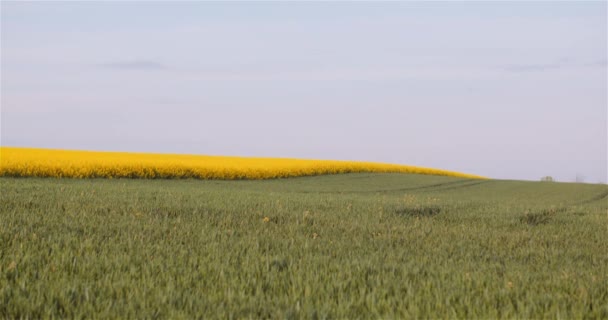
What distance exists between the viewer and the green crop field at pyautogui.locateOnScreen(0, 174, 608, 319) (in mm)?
5109

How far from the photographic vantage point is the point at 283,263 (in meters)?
6.81

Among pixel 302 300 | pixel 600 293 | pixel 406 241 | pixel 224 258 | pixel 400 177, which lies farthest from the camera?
pixel 400 177

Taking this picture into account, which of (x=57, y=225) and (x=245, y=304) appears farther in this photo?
(x=57, y=225)

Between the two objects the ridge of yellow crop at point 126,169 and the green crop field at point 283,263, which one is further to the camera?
the ridge of yellow crop at point 126,169

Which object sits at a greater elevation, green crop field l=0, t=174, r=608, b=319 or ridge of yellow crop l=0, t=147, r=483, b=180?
ridge of yellow crop l=0, t=147, r=483, b=180

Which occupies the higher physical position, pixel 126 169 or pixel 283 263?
pixel 126 169

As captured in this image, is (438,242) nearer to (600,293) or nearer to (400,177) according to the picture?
(600,293)

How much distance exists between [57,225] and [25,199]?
160 inches

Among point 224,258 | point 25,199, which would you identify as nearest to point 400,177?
point 25,199

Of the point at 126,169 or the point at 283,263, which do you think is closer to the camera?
the point at 283,263

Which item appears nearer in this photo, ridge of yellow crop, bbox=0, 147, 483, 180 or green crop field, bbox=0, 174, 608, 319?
green crop field, bbox=0, 174, 608, 319

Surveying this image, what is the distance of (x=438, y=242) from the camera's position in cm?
934

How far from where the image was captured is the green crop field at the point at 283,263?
16.8ft

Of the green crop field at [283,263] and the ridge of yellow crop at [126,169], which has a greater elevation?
the ridge of yellow crop at [126,169]
